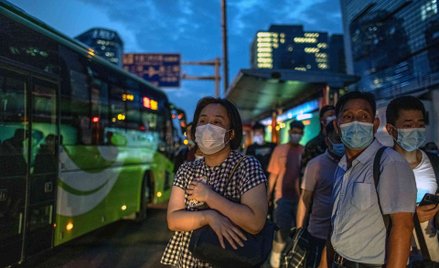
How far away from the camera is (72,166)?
20.3ft

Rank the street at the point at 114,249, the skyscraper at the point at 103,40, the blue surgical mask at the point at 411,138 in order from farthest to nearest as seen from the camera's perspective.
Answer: the skyscraper at the point at 103,40 → the street at the point at 114,249 → the blue surgical mask at the point at 411,138

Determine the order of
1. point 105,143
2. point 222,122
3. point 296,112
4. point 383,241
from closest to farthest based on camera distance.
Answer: point 383,241
point 222,122
point 105,143
point 296,112

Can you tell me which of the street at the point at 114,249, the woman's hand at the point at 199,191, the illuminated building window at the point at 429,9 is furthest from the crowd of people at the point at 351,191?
the illuminated building window at the point at 429,9

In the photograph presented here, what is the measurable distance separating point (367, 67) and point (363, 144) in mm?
12199

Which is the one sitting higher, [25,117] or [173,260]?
[25,117]

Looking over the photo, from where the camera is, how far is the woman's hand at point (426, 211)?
2586 mm

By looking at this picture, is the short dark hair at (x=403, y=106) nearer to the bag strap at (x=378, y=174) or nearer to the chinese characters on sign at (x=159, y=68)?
the bag strap at (x=378, y=174)

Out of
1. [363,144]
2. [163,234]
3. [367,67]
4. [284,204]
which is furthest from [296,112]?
[363,144]

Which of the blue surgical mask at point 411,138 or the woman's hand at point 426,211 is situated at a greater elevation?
the blue surgical mask at point 411,138

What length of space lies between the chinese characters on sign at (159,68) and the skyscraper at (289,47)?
465 inches

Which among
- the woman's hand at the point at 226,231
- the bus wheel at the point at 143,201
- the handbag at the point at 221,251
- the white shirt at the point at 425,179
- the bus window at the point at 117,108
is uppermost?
the bus window at the point at 117,108

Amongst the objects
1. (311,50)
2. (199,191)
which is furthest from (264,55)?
(199,191)

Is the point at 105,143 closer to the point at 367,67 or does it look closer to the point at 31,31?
the point at 31,31

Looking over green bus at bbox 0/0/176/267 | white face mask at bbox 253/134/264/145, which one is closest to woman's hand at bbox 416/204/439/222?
green bus at bbox 0/0/176/267
